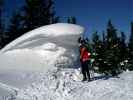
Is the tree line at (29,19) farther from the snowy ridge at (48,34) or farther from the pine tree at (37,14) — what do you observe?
the snowy ridge at (48,34)

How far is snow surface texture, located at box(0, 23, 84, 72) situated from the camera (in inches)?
766

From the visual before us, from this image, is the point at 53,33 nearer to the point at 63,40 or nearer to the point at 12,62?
the point at 63,40

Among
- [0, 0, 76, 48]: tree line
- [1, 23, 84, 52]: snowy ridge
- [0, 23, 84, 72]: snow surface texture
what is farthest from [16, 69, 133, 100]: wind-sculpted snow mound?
[0, 0, 76, 48]: tree line

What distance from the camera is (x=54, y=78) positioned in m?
15.6

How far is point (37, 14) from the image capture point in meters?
42.2

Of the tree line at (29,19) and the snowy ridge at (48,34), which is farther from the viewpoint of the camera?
the tree line at (29,19)

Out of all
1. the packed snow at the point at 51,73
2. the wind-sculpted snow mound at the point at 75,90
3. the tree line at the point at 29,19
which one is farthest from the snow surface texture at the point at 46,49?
the tree line at the point at 29,19

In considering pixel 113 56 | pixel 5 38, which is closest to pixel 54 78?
pixel 113 56

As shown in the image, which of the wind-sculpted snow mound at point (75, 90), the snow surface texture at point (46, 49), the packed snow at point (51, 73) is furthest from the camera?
the snow surface texture at point (46, 49)

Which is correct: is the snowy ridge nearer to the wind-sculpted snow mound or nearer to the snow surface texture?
the snow surface texture

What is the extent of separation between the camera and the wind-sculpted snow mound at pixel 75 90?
11359 millimetres

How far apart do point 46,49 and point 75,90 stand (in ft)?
26.0

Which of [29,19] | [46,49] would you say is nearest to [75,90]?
[46,49]

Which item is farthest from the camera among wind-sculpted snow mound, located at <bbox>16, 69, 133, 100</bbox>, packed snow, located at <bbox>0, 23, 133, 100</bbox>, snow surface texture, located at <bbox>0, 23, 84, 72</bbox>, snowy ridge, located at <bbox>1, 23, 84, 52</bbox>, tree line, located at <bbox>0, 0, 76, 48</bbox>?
tree line, located at <bbox>0, 0, 76, 48</bbox>
